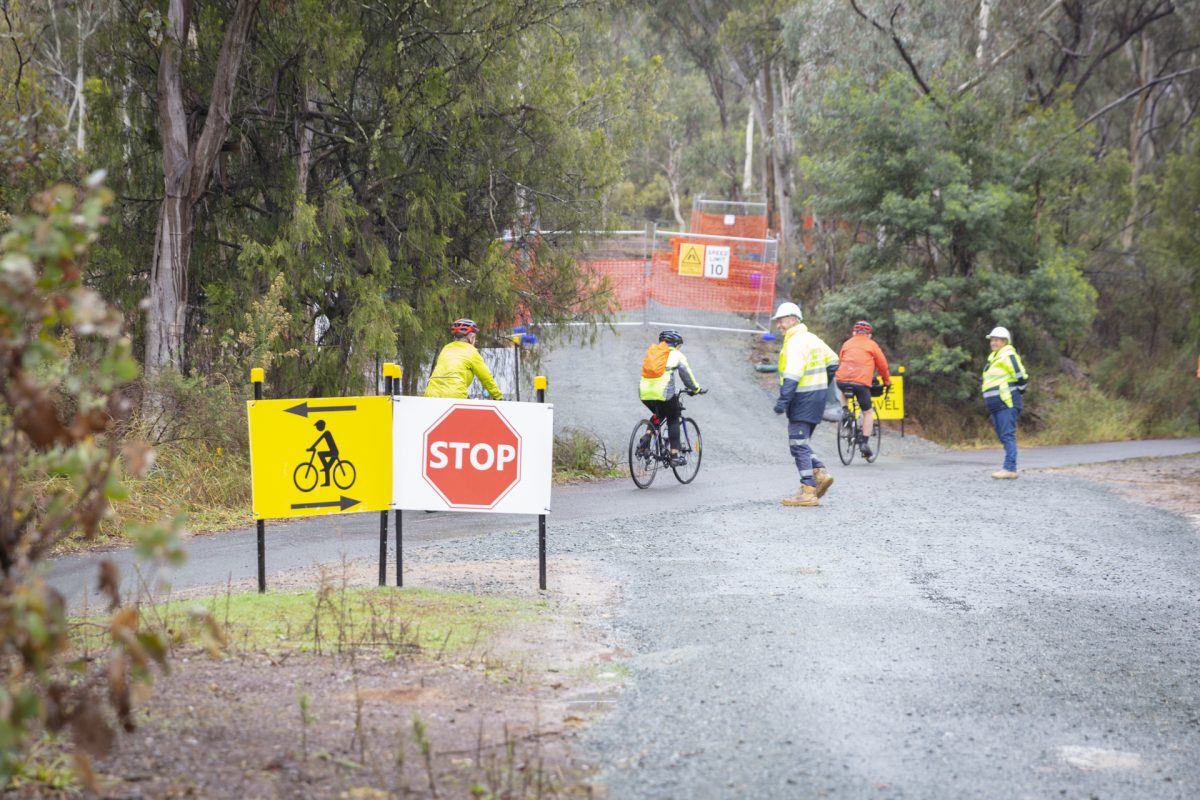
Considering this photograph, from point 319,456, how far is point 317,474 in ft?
0.37

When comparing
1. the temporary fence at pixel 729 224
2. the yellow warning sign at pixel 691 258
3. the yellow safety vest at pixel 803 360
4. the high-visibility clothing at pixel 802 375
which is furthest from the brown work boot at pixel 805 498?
the temporary fence at pixel 729 224

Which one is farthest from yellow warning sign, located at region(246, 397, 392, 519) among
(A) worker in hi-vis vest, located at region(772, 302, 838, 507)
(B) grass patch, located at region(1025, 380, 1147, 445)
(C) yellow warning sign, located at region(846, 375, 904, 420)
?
(B) grass patch, located at region(1025, 380, 1147, 445)

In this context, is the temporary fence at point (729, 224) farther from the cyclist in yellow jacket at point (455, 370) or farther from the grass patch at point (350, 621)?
the grass patch at point (350, 621)

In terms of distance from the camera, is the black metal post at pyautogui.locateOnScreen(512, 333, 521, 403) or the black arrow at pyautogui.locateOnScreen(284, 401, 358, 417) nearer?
the black arrow at pyautogui.locateOnScreen(284, 401, 358, 417)

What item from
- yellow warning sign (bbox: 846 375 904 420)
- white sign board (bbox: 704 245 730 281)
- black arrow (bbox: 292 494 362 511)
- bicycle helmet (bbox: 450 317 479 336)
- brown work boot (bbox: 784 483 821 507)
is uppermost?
white sign board (bbox: 704 245 730 281)

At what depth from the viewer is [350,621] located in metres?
7.12

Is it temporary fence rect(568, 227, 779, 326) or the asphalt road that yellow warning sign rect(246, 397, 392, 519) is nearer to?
the asphalt road

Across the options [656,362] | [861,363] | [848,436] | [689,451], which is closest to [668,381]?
[656,362]

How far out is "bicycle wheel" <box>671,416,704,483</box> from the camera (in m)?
16.5

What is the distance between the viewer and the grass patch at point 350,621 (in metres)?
6.69

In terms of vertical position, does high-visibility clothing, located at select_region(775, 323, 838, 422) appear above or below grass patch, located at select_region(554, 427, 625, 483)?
above

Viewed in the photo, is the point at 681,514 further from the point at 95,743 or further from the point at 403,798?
the point at 95,743

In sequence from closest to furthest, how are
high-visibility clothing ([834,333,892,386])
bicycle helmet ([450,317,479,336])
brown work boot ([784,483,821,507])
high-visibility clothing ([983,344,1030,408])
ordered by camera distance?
1. bicycle helmet ([450,317,479,336])
2. brown work boot ([784,483,821,507])
3. high-visibility clothing ([983,344,1030,408])
4. high-visibility clothing ([834,333,892,386])

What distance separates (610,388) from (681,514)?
11.9 metres
